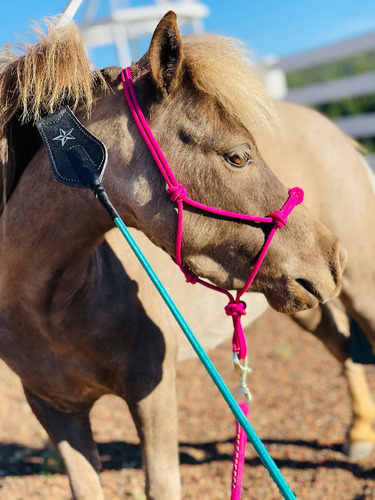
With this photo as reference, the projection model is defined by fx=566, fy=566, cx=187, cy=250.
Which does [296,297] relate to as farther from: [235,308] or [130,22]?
[130,22]

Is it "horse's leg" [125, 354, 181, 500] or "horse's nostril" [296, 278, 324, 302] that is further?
"horse's leg" [125, 354, 181, 500]

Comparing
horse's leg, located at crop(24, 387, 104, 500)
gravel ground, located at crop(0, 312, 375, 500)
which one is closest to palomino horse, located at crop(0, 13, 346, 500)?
horse's leg, located at crop(24, 387, 104, 500)

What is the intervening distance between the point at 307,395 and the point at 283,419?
1.37 ft

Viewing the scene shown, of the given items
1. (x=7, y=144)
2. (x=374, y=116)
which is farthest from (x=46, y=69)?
(x=374, y=116)

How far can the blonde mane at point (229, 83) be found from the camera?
1.77 m

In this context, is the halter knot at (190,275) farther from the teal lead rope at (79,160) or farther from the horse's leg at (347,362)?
the horse's leg at (347,362)

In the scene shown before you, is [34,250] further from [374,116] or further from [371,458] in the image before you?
[374,116]

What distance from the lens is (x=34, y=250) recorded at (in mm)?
2037

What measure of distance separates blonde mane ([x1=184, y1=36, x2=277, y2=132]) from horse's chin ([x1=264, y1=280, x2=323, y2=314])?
543 millimetres

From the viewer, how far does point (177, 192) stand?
1764mm

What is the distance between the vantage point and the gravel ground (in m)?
3.28

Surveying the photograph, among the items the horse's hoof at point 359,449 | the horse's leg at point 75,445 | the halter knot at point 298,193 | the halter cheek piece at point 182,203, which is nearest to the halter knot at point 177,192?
the halter cheek piece at point 182,203

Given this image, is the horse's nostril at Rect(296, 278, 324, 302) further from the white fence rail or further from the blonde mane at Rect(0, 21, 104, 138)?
the white fence rail

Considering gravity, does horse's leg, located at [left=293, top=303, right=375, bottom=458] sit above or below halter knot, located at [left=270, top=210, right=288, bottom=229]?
below
